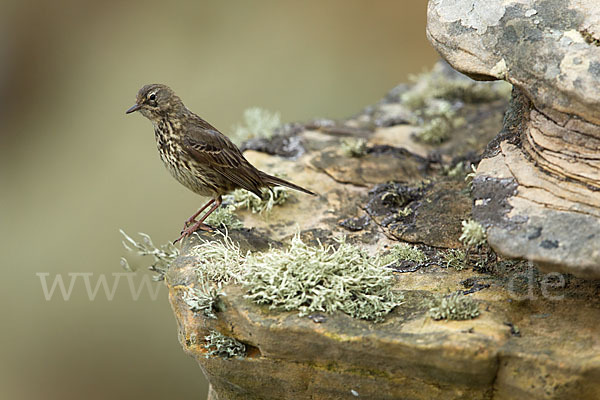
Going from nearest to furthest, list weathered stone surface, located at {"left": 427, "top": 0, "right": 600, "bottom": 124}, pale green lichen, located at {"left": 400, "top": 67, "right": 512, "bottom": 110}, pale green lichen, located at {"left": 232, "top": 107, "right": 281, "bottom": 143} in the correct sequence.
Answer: weathered stone surface, located at {"left": 427, "top": 0, "right": 600, "bottom": 124} < pale green lichen, located at {"left": 232, "top": 107, "right": 281, "bottom": 143} < pale green lichen, located at {"left": 400, "top": 67, "right": 512, "bottom": 110}

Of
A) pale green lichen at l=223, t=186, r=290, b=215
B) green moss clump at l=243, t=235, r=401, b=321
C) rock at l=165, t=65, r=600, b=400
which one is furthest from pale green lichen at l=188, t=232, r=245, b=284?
pale green lichen at l=223, t=186, r=290, b=215

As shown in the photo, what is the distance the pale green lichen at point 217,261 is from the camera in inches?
175

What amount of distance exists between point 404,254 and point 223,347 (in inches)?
61.6

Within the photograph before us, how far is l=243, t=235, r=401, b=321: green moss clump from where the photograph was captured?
4.09 meters

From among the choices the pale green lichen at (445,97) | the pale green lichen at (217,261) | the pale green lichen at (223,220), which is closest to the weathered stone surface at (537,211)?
the pale green lichen at (217,261)

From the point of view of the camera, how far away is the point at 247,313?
4.09 meters

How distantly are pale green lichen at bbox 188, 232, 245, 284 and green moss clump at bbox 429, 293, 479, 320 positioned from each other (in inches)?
49.9

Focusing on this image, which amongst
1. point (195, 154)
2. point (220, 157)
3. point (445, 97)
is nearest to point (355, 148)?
point (220, 157)

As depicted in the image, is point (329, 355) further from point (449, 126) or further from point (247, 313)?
point (449, 126)

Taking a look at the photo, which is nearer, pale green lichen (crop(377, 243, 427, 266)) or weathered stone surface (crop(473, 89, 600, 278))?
weathered stone surface (crop(473, 89, 600, 278))

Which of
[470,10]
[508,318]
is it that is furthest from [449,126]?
[508,318]

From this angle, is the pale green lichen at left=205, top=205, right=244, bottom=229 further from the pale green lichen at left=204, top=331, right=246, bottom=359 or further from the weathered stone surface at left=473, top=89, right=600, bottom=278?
the weathered stone surface at left=473, top=89, right=600, bottom=278

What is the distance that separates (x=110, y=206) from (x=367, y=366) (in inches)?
294

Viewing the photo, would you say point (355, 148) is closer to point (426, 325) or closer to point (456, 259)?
point (456, 259)
